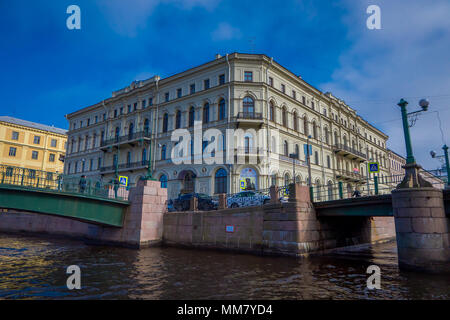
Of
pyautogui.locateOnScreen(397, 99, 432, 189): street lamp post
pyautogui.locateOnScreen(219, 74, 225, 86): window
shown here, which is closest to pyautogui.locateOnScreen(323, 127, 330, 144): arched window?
pyautogui.locateOnScreen(219, 74, 225, 86): window

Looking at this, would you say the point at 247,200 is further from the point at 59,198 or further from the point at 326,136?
the point at 326,136

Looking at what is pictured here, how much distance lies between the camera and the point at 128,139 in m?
35.0

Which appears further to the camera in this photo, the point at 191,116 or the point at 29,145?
the point at 29,145

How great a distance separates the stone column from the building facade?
12.0 metres

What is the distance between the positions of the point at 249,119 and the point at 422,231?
18.8 m

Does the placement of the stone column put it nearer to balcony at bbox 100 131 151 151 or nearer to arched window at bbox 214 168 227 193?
arched window at bbox 214 168 227 193

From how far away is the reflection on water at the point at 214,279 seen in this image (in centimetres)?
721

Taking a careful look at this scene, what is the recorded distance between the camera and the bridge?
46.8 feet

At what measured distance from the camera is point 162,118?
33.3 m

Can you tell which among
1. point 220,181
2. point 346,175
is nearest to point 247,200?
point 220,181

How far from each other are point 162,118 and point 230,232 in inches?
843

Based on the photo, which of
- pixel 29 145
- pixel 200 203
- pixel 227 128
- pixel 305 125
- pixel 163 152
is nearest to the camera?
pixel 200 203

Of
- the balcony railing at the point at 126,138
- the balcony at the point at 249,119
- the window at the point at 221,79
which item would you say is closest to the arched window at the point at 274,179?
the balcony at the point at 249,119
